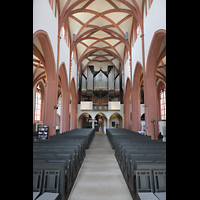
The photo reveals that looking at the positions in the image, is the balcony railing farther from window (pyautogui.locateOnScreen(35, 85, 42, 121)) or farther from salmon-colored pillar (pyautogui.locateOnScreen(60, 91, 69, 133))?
salmon-colored pillar (pyautogui.locateOnScreen(60, 91, 69, 133))

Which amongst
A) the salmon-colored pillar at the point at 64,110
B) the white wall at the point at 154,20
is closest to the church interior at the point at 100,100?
the white wall at the point at 154,20

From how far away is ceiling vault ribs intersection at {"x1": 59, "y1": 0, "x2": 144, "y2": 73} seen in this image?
13289 mm

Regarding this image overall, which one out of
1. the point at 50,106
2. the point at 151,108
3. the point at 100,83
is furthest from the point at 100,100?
the point at 151,108

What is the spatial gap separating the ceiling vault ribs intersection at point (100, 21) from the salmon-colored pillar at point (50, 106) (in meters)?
4.62

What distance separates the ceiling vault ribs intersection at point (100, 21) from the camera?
43.6ft

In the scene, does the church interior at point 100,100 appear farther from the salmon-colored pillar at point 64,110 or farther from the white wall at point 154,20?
the salmon-colored pillar at point 64,110

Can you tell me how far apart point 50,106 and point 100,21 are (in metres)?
10.4

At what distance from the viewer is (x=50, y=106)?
38.9 ft

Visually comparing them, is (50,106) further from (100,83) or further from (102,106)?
(100,83)
